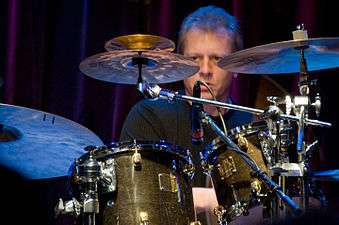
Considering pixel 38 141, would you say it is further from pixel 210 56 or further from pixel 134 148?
pixel 210 56

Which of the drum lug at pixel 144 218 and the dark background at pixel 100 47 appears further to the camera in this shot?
the dark background at pixel 100 47

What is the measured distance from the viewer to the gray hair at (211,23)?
115 inches

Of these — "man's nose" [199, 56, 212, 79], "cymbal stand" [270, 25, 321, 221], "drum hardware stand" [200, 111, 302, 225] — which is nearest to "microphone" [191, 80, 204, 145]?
"drum hardware stand" [200, 111, 302, 225]

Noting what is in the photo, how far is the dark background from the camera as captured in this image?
2.76 metres

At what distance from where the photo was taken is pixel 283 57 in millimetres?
2312

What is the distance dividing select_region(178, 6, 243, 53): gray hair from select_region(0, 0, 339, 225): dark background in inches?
3.8

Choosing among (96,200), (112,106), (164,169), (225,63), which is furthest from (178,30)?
(96,200)

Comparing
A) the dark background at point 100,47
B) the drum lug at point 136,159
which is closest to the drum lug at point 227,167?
the drum lug at point 136,159

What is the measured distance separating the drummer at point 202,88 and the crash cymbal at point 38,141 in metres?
0.37

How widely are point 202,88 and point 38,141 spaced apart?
0.87 meters

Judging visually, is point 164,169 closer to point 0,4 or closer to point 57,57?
point 57,57

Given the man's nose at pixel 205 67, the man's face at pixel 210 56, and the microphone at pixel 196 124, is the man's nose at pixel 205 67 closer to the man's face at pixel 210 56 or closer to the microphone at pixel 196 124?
the man's face at pixel 210 56

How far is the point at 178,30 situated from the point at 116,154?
50.2 inches

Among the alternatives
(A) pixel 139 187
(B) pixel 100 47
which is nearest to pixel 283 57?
(A) pixel 139 187
